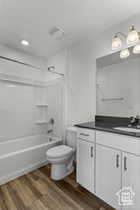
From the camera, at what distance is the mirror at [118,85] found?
1593 millimetres

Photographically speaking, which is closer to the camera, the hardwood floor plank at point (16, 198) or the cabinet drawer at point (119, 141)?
the cabinet drawer at point (119, 141)

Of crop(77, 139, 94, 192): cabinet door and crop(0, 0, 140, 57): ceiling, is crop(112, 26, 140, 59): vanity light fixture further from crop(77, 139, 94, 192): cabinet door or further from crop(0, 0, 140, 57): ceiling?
crop(77, 139, 94, 192): cabinet door

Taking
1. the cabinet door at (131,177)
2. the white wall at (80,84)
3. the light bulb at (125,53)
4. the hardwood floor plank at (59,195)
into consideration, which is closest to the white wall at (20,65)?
the white wall at (80,84)

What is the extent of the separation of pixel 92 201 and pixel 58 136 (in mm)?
1404

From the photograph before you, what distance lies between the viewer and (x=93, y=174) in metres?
1.44

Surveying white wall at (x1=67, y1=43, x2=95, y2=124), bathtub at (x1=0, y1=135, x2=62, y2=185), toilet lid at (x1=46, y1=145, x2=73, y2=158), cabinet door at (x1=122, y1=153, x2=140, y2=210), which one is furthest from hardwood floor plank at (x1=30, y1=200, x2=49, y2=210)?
white wall at (x1=67, y1=43, x2=95, y2=124)

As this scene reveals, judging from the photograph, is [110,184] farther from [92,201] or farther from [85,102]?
[85,102]

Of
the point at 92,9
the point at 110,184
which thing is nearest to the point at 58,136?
the point at 110,184

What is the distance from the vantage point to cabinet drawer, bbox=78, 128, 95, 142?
1.44 m

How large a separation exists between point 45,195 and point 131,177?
1111 millimetres

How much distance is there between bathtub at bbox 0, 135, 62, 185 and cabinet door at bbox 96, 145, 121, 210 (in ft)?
3.90

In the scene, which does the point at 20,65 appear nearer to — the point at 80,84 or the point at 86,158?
the point at 80,84

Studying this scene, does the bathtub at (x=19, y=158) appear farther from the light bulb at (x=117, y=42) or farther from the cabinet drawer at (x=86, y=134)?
the light bulb at (x=117, y=42)

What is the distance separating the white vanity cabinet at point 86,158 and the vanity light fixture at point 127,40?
48.1 inches
